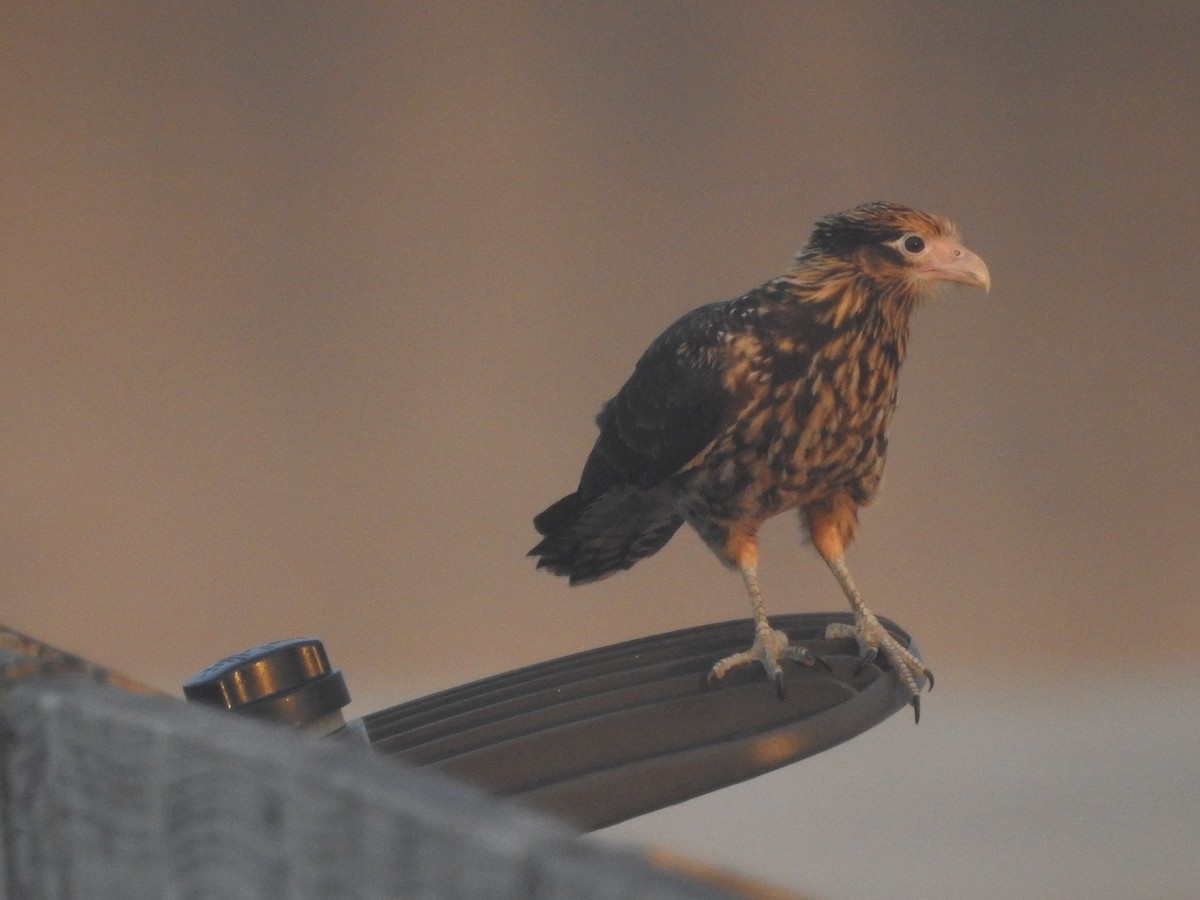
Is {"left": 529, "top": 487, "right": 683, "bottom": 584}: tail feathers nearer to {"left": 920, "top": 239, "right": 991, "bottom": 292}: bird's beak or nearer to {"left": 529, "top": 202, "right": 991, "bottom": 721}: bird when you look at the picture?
{"left": 529, "top": 202, "right": 991, "bottom": 721}: bird

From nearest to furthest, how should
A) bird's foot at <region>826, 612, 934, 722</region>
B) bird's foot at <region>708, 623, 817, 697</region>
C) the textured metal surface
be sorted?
the textured metal surface
bird's foot at <region>708, 623, 817, 697</region>
bird's foot at <region>826, 612, 934, 722</region>

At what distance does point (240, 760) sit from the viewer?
415 millimetres

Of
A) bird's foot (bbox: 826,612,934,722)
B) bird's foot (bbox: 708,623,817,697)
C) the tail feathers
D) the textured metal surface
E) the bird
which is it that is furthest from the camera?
the tail feathers

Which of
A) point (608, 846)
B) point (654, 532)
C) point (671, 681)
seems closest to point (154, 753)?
point (608, 846)

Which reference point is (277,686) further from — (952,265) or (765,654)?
(952,265)

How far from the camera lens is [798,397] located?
1.85m

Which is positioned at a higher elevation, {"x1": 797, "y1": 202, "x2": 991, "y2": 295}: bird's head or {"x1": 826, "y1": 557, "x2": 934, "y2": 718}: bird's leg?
{"x1": 797, "y1": 202, "x2": 991, "y2": 295}: bird's head

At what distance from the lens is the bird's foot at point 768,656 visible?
5.07ft

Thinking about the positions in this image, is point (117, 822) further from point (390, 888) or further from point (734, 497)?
point (734, 497)

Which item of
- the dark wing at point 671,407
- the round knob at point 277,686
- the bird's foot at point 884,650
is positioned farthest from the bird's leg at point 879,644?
the round knob at point 277,686

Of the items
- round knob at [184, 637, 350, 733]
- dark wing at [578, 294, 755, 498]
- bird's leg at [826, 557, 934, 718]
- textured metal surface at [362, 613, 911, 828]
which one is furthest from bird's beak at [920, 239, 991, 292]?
round knob at [184, 637, 350, 733]

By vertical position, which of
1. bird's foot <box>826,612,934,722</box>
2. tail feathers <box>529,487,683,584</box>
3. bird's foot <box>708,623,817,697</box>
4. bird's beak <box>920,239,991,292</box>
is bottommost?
bird's foot <box>826,612,934,722</box>

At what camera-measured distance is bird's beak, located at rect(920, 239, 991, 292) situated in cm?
190

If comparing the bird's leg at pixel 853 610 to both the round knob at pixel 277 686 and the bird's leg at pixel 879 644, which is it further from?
the round knob at pixel 277 686
